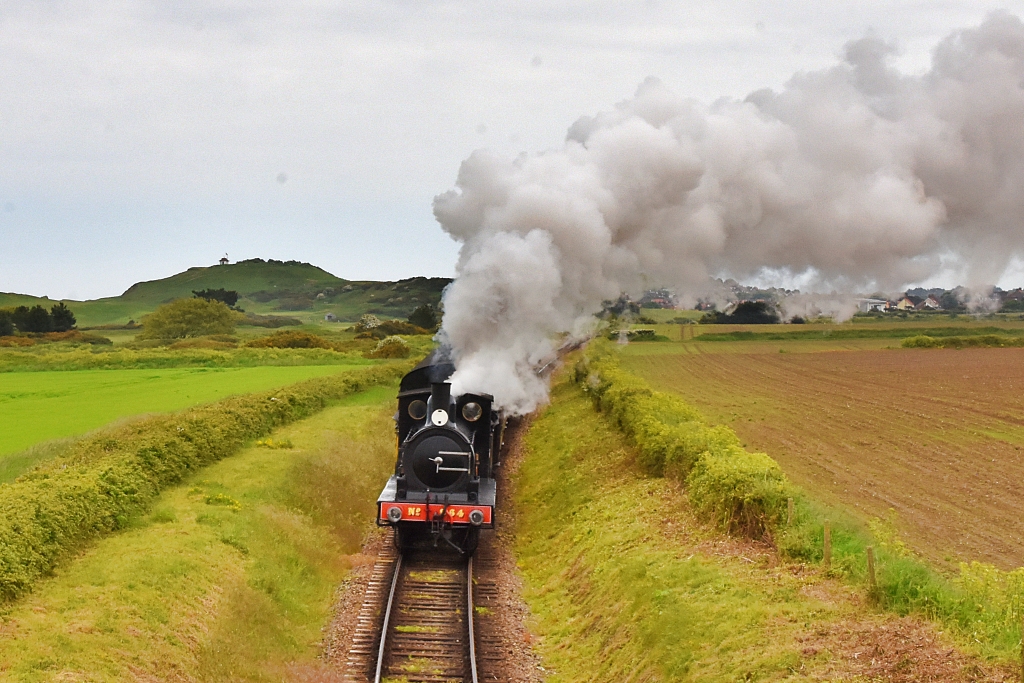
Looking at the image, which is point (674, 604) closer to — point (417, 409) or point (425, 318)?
point (417, 409)

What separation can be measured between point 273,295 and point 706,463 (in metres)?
159

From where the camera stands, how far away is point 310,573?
17.3 m

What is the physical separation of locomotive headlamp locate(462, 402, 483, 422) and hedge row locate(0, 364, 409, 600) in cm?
666

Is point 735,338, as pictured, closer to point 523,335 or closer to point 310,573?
point 523,335

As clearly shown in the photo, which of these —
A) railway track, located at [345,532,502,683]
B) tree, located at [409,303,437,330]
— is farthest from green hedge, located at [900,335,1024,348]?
railway track, located at [345,532,502,683]

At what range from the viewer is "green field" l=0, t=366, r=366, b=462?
2569 centimetres

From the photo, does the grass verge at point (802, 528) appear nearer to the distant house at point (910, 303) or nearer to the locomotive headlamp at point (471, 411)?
the locomotive headlamp at point (471, 411)

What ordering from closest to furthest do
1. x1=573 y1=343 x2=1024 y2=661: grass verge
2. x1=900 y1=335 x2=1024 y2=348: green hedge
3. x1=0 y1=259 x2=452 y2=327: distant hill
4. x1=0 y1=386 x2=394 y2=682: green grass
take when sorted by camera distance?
x1=573 y1=343 x2=1024 y2=661: grass verge
x1=0 y1=386 x2=394 y2=682: green grass
x1=900 y1=335 x2=1024 y2=348: green hedge
x1=0 y1=259 x2=452 y2=327: distant hill

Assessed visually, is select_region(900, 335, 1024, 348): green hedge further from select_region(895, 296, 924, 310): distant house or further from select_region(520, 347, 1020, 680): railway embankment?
select_region(520, 347, 1020, 680): railway embankment

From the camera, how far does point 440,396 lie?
18.0 m

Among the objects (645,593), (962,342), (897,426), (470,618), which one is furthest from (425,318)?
(645,593)

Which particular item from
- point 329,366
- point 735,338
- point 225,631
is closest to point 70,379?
point 329,366

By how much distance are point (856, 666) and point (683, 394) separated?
31608 mm

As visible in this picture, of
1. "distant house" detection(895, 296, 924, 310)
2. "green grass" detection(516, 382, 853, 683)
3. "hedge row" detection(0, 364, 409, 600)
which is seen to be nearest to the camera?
"green grass" detection(516, 382, 853, 683)
